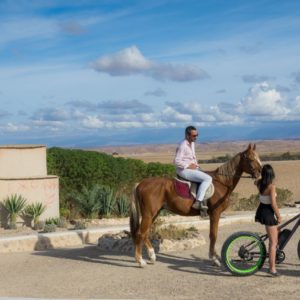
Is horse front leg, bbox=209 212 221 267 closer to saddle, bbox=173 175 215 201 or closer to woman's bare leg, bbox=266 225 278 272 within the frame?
saddle, bbox=173 175 215 201

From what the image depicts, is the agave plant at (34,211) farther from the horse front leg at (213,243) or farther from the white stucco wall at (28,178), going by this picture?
the horse front leg at (213,243)

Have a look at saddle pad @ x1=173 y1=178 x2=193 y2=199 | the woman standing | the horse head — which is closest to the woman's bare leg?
the woman standing

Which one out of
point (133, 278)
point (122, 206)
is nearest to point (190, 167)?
point (133, 278)

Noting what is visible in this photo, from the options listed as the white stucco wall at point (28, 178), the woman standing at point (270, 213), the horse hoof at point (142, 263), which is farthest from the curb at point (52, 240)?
the woman standing at point (270, 213)

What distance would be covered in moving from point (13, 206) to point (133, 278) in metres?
7.28

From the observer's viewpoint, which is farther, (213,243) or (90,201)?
(90,201)

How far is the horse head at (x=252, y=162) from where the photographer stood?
1020 centimetres

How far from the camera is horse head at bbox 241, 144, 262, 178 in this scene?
1020 cm

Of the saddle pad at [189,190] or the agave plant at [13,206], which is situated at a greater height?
the saddle pad at [189,190]

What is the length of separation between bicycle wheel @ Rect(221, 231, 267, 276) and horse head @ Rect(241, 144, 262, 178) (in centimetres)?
111

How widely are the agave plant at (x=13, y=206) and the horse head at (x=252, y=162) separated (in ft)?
25.7

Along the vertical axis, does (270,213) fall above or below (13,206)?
above

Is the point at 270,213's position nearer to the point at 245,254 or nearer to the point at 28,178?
the point at 245,254

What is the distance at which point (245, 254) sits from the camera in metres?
9.65
